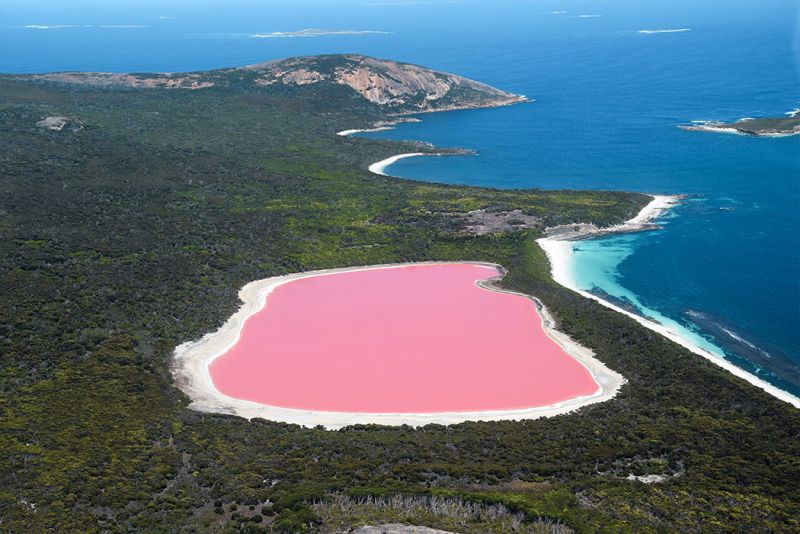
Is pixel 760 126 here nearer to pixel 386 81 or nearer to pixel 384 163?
pixel 384 163

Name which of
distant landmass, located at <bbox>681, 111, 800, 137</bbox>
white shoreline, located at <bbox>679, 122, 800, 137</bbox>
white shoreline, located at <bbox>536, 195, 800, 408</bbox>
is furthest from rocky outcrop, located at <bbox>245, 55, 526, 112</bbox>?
white shoreline, located at <bbox>536, 195, 800, 408</bbox>

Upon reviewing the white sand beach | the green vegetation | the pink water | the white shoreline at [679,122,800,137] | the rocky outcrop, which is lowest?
the pink water

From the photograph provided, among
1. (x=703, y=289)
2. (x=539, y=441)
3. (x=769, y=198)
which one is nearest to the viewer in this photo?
(x=539, y=441)

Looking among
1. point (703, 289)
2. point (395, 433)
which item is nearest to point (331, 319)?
point (395, 433)

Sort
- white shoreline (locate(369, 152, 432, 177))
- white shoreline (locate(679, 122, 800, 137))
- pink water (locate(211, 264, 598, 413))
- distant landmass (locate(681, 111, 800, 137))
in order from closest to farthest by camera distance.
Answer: pink water (locate(211, 264, 598, 413))
white shoreline (locate(369, 152, 432, 177))
white shoreline (locate(679, 122, 800, 137))
distant landmass (locate(681, 111, 800, 137))

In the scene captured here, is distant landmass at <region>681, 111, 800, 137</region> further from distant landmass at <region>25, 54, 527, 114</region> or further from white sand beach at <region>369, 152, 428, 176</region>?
white sand beach at <region>369, 152, 428, 176</region>

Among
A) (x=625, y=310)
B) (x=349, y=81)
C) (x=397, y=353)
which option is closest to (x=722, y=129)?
(x=349, y=81)

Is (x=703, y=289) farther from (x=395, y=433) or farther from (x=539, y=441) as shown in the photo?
(x=395, y=433)
